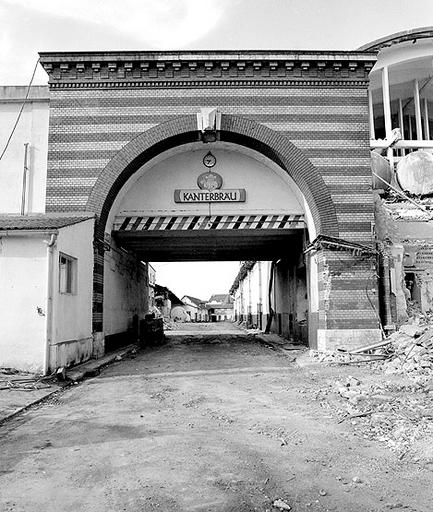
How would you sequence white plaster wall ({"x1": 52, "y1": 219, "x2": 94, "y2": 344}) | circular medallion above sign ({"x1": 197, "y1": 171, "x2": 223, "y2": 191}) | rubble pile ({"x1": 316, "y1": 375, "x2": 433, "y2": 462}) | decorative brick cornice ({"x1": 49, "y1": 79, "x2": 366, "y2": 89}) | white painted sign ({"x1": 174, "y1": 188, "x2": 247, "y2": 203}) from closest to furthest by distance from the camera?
1. rubble pile ({"x1": 316, "y1": 375, "x2": 433, "y2": 462})
2. white plaster wall ({"x1": 52, "y1": 219, "x2": 94, "y2": 344})
3. decorative brick cornice ({"x1": 49, "y1": 79, "x2": 366, "y2": 89})
4. white painted sign ({"x1": 174, "y1": 188, "x2": 247, "y2": 203})
5. circular medallion above sign ({"x1": 197, "y1": 171, "x2": 223, "y2": 191})

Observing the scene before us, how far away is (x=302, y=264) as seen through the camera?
17.4 meters

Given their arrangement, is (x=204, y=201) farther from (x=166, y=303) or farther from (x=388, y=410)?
(x=166, y=303)

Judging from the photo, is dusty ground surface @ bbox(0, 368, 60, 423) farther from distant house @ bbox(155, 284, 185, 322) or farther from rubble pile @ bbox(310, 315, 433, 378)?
distant house @ bbox(155, 284, 185, 322)

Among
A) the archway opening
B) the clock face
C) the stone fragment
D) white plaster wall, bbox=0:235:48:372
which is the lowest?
the stone fragment

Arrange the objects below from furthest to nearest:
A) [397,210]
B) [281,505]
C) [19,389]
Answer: [397,210], [19,389], [281,505]

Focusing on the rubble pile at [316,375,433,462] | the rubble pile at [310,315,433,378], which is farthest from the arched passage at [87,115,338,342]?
the rubble pile at [316,375,433,462]

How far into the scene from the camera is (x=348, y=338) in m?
13.4

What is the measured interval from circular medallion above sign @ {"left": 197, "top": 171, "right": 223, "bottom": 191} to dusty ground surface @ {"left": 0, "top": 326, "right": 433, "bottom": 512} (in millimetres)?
7759

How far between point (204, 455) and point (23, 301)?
6485 mm

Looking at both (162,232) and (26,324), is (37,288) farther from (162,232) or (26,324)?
(162,232)

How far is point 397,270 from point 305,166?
4279 millimetres

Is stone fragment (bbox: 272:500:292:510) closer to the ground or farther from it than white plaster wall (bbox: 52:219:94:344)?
closer to the ground

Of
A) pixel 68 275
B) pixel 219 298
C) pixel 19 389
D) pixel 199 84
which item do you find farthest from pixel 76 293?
pixel 219 298

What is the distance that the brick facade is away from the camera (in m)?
14.1
